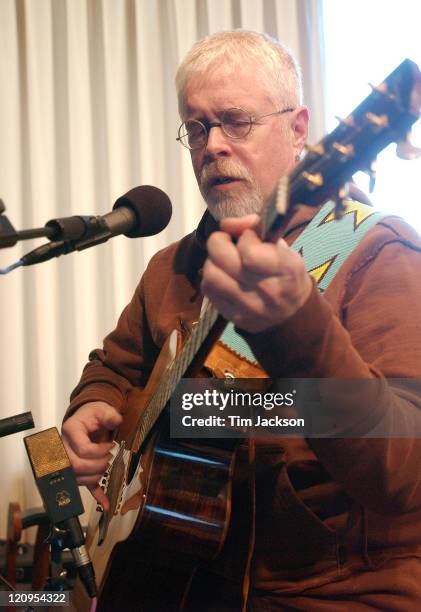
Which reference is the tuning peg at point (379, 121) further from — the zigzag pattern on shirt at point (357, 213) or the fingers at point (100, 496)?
the fingers at point (100, 496)

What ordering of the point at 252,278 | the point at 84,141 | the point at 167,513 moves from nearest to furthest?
the point at 252,278, the point at 167,513, the point at 84,141

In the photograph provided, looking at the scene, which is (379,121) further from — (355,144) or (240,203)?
(240,203)

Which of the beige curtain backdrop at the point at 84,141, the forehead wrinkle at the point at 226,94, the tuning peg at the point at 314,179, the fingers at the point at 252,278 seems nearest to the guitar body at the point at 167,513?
the fingers at the point at 252,278

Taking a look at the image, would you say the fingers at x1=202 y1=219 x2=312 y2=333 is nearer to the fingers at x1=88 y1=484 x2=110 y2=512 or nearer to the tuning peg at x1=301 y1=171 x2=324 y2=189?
the tuning peg at x1=301 y1=171 x2=324 y2=189

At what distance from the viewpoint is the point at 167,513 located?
1.08 meters

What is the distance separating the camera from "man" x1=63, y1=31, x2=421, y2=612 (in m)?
0.82

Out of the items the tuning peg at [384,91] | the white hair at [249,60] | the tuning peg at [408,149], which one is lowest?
the tuning peg at [408,149]

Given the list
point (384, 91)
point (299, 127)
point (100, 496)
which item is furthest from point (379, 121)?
point (100, 496)

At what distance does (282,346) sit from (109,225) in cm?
33

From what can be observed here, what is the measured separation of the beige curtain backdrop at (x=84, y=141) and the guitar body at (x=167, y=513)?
1.85m

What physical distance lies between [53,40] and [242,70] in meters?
1.93

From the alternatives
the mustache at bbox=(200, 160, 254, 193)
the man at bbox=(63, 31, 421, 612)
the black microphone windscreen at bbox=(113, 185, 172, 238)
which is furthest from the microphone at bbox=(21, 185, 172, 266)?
the mustache at bbox=(200, 160, 254, 193)

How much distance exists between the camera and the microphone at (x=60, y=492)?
Answer: 3.71 ft

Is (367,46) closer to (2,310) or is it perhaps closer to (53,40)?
(53,40)
